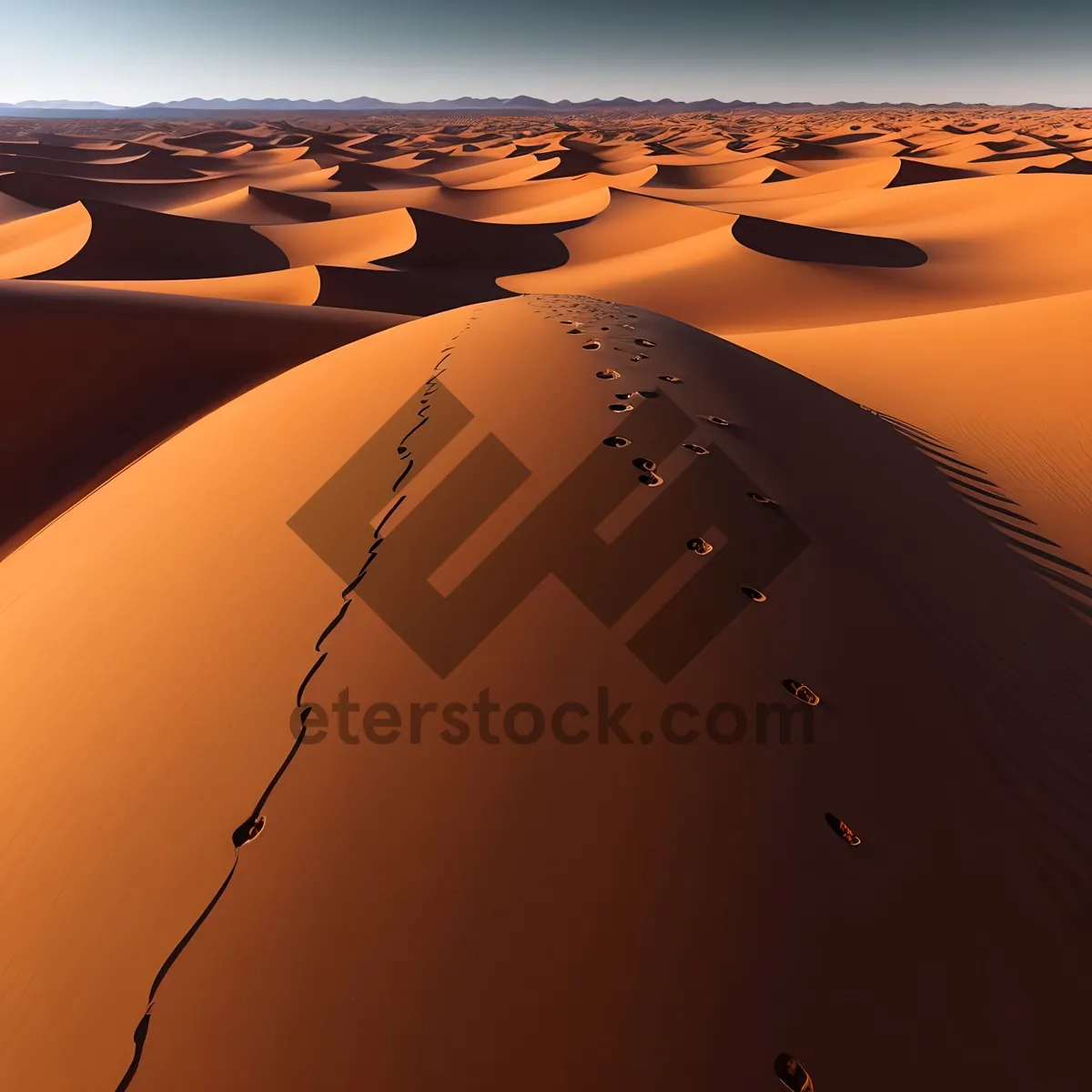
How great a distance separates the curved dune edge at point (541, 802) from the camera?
5.16 ft

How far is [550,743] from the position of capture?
6.73 feet

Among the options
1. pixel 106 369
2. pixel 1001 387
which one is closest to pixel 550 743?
pixel 1001 387

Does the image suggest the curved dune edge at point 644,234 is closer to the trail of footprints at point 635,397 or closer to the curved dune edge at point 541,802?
the trail of footprints at point 635,397

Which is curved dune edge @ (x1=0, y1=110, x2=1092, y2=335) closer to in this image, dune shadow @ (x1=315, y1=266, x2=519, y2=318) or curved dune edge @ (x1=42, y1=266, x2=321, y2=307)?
dune shadow @ (x1=315, y1=266, x2=519, y2=318)

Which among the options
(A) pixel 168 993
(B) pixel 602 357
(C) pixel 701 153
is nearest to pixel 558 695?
(A) pixel 168 993

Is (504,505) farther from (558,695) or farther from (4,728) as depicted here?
(4,728)

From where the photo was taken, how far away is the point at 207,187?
127 ft

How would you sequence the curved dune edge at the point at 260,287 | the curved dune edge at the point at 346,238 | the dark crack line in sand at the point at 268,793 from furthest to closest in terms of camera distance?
the curved dune edge at the point at 346,238
the curved dune edge at the point at 260,287
the dark crack line in sand at the point at 268,793

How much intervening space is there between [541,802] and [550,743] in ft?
0.63

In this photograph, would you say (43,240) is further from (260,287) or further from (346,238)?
(260,287)

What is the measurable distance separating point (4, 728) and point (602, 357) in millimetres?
3317

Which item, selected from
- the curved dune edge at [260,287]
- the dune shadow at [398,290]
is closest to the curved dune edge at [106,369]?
the curved dune edge at [260,287]

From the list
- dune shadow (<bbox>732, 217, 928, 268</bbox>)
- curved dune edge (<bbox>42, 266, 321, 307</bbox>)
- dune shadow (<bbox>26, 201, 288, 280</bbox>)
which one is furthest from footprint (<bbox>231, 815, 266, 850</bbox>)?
dune shadow (<bbox>26, 201, 288, 280</bbox>)

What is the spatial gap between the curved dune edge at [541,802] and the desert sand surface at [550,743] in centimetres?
1
